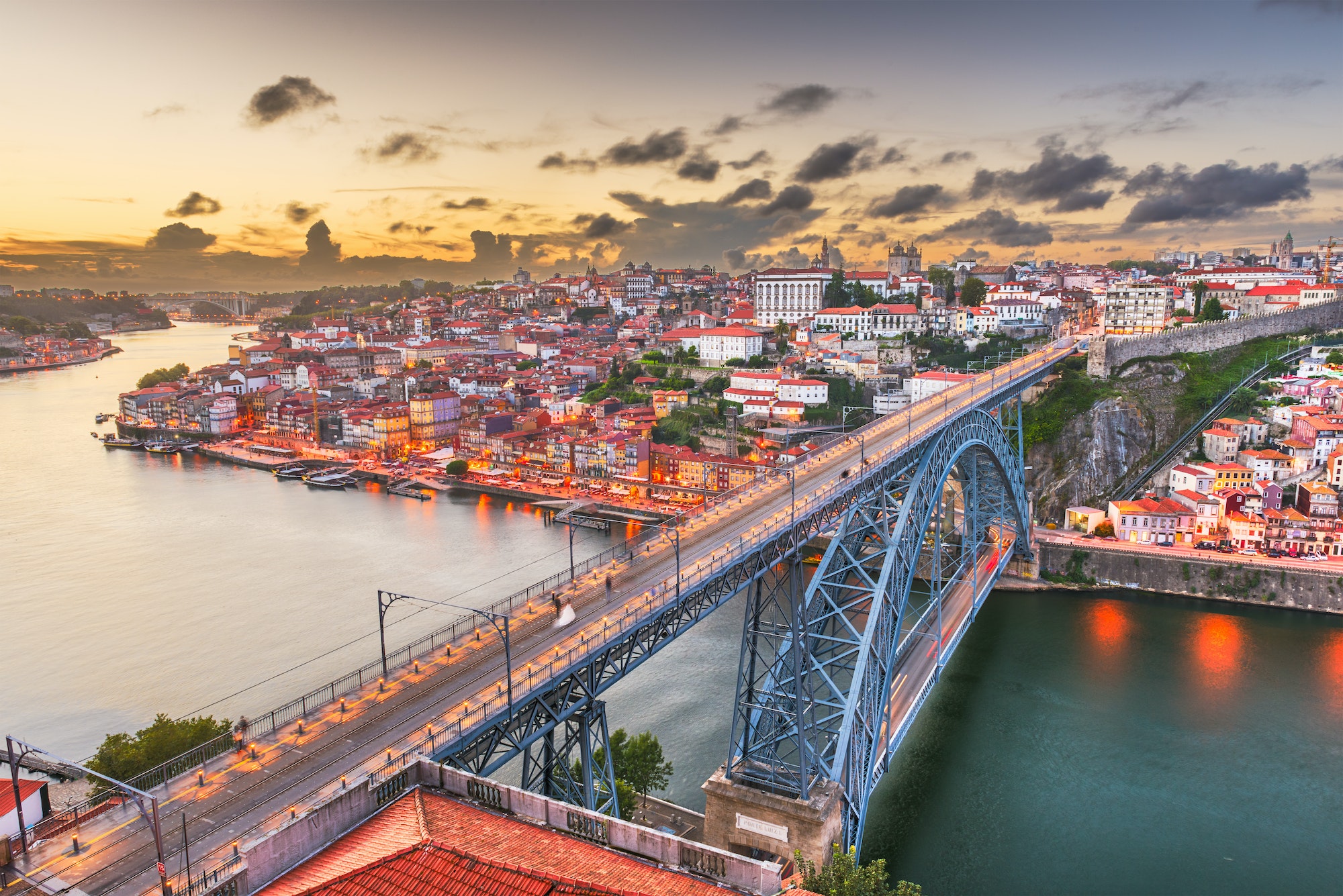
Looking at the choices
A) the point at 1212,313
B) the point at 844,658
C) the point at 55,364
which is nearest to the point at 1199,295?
the point at 1212,313

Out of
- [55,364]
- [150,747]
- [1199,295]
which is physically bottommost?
[150,747]

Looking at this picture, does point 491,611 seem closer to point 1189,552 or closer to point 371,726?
point 371,726

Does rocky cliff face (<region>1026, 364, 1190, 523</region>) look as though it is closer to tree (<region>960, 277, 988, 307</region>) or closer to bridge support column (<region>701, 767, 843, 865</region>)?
tree (<region>960, 277, 988, 307</region>)

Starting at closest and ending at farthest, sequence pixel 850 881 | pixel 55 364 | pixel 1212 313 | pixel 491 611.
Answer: pixel 850 881
pixel 491 611
pixel 1212 313
pixel 55 364

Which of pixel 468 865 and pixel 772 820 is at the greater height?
pixel 468 865

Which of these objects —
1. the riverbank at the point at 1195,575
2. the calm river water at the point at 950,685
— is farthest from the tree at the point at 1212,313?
the calm river water at the point at 950,685

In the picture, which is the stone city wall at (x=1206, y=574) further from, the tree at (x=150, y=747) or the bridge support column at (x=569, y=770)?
the tree at (x=150, y=747)
